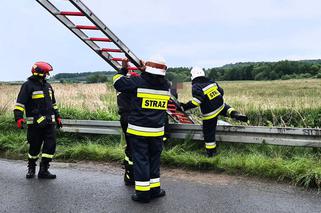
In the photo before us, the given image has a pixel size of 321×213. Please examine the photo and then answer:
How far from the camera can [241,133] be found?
19.5ft

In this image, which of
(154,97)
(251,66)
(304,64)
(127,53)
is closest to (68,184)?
(154,97)

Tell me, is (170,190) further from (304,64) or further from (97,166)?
(304,64)

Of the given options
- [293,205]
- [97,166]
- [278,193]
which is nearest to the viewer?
[293,205]

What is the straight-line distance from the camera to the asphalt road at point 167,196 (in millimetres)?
4113

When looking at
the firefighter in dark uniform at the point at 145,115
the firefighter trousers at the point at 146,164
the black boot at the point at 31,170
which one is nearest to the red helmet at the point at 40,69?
the black boot at the point at 31,170

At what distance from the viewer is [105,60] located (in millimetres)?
6363

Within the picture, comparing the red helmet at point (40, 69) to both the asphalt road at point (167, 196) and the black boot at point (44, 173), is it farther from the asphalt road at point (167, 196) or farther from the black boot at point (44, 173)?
the asphalt road at point (167, 196)

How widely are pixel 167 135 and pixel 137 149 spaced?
6.84 feet

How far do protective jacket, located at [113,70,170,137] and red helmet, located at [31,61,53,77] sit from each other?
154cm

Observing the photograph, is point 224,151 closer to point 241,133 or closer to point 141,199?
point 241,133

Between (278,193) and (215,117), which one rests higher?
(215,117)

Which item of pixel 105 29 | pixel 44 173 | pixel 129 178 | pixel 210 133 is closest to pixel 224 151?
pixel 210 133

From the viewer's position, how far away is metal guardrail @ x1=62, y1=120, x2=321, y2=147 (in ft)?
17.8

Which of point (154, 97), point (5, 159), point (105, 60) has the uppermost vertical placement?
point (105, 60)
